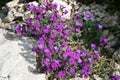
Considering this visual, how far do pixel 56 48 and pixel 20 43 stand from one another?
1.23 m

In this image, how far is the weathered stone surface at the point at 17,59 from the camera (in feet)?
20.4

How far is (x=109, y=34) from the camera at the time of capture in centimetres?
753

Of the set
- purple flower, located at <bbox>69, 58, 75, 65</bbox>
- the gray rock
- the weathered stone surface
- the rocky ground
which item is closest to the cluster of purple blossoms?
the rocky ground

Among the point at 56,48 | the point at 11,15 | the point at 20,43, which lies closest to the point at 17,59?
the point at 20,43

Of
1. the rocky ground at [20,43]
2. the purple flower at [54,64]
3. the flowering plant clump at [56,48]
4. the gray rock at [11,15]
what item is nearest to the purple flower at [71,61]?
the flowering plant clump at [56,48]

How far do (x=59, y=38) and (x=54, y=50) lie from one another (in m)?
0.56

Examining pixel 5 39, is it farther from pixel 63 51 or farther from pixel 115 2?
pixel 115 2

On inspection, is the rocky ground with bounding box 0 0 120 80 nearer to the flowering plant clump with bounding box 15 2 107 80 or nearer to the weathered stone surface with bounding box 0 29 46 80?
the weathered stone surface with bounding box 0 29 46 80

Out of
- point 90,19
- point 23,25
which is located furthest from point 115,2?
point 23,25

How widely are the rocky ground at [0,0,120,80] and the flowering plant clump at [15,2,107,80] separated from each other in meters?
0.23

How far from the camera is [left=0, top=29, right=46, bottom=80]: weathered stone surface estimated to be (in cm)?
622

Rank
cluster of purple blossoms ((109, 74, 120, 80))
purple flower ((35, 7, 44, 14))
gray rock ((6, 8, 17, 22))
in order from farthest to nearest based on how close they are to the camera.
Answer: gray rock ((6, 8, 17, 22)) → purple flower ((35, 7, 44, 14)) → cluster of purple blossoms ((109, 74, 120, 80))

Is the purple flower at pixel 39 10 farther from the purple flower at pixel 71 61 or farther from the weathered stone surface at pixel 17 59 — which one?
the purple flower at pixel 71 61

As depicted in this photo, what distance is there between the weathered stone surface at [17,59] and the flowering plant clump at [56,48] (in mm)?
183
